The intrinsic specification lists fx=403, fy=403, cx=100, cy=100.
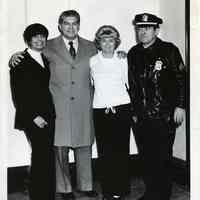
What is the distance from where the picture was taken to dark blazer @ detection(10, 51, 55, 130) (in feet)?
9.49

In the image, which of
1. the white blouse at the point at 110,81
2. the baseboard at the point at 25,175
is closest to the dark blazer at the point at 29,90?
the white blouse at the point at 110,81

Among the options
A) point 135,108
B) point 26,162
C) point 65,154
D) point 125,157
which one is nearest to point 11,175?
point 26,162

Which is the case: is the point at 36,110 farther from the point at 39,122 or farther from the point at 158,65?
the point at 158,65

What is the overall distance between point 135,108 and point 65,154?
710 millimetres

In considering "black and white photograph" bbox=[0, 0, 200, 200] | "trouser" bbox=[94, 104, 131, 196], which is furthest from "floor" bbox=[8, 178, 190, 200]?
"trouser" bbox=[94, 104, 131, 196]

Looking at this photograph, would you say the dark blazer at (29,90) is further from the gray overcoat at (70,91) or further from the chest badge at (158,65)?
the chest badge at (158,65)

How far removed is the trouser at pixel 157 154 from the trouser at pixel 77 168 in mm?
522

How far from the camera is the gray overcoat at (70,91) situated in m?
3.20

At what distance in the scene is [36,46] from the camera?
2.97 meters

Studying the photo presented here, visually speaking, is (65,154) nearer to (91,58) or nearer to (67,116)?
(67,116)

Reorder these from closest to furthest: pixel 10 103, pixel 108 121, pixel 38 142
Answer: pixel 38 142
pixel 108 121
pixel 10 103

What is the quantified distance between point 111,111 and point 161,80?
0.45 meters

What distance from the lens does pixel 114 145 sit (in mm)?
3150

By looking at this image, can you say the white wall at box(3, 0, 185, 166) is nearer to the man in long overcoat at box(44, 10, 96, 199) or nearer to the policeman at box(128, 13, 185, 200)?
the man in long overcoat at box(44, 10, 96, 199)
